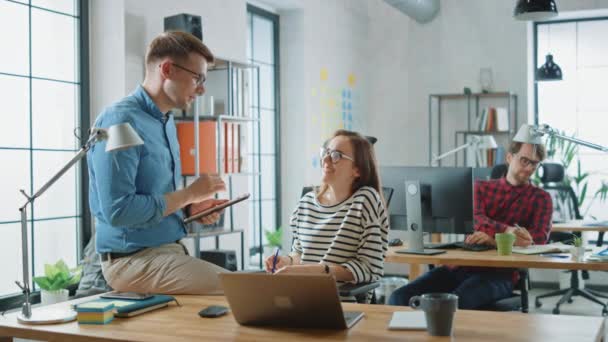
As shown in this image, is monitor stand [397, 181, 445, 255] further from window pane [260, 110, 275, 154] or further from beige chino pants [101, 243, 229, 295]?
window pane [260, 110, 275, 154]

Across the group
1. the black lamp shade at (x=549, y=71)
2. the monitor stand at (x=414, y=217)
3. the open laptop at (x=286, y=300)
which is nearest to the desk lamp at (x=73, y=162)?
the open laptop at (x=286, y=300)

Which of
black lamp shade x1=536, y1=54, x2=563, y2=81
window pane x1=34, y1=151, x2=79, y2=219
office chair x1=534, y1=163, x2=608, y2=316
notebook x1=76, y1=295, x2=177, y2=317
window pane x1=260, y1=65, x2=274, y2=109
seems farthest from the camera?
black lamp shade x1=536, y1=54, x2=563, y2=81

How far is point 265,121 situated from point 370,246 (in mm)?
4033

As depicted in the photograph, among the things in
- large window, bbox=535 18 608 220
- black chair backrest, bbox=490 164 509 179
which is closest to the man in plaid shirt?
black chair backrest, bbox=490 164 509 179

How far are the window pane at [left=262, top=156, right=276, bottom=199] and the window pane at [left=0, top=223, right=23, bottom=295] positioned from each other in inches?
109

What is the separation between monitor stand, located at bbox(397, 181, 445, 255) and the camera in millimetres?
3697

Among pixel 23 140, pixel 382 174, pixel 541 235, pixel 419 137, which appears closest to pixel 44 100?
pixel 23 140

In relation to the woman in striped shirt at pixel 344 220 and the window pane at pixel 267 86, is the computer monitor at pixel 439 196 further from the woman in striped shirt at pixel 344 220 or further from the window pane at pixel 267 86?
the window pane at pixel 267 86

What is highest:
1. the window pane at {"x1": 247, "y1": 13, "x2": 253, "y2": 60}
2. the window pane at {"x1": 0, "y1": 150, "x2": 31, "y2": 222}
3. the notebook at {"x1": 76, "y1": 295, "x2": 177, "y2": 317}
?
the window pane at {"x1": 247, "y1": 13, "x2": 253, "y2": 60}

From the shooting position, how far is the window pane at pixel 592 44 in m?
7.50

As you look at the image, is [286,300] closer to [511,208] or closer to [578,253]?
[578,253]

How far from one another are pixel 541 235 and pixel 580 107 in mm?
4095

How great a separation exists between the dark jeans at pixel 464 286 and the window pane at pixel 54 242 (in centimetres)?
190

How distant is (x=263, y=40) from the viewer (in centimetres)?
654
